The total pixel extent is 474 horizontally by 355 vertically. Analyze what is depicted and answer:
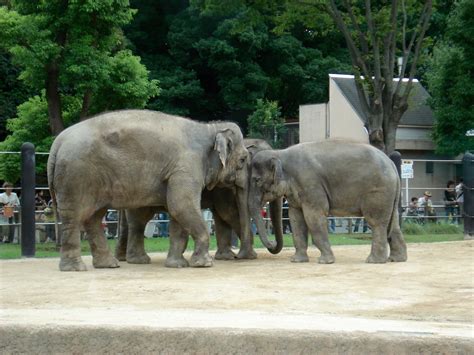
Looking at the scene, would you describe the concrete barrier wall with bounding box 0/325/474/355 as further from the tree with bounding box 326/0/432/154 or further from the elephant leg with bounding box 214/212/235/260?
the tree with bounding box 326/0/432/154

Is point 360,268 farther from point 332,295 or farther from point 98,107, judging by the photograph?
point 98,107

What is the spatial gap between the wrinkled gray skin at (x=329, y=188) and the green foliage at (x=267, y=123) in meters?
27.1

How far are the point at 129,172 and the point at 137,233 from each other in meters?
1.29

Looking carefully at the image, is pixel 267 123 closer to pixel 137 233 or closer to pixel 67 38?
pixel 67 38

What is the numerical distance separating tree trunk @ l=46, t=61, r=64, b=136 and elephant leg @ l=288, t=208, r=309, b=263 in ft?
26.2

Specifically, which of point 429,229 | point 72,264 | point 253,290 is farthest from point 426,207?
point 253,290

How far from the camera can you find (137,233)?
495 inches

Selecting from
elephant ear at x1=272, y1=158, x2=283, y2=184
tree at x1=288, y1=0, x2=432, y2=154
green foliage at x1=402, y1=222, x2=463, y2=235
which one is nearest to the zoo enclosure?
green foliage at x1=402, y1=222, x2=463, y2=235

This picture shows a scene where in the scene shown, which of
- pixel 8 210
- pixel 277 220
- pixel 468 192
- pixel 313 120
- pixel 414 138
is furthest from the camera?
pixel 313 120

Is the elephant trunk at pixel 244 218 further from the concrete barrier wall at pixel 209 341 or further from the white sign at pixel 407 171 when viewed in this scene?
the white sign at pixel 407 171

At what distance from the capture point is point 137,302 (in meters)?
8.30

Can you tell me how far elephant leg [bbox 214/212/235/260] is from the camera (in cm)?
1331

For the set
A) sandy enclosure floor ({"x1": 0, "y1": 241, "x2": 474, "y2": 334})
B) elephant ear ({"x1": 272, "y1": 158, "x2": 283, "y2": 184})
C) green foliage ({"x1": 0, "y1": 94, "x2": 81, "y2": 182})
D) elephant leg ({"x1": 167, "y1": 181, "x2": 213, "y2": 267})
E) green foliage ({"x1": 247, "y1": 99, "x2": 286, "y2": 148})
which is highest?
green foliage ({"x1": 247, "y1": 99, "x2": 286, "y2": 148})

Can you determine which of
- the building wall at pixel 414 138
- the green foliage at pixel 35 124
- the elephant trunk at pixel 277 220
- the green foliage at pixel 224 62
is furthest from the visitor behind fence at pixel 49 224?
the building wall at pixel 414 138
